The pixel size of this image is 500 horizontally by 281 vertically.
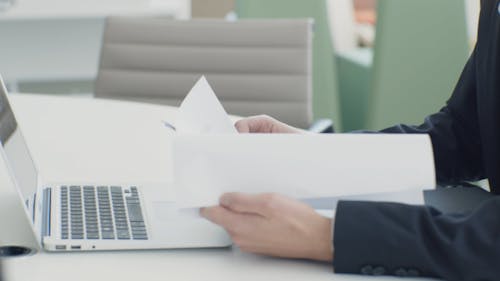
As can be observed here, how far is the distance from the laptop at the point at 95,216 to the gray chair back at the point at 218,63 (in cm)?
106

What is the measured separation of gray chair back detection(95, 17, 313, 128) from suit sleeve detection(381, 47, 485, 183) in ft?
2.55

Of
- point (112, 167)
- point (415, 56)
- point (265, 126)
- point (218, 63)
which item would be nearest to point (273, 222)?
point (265, 126)

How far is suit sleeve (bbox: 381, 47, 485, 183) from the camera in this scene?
1.65 metres

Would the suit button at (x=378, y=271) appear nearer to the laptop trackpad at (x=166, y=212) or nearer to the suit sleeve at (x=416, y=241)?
the suit sleeve at (x=416, y=241)

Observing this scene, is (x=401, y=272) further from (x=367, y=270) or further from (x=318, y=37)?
(x=318, y=37)

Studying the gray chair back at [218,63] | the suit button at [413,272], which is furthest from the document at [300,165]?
the gray chair back at [218,63]

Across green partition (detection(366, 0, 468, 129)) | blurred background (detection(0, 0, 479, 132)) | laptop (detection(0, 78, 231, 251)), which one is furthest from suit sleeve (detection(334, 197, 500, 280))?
green partition (detection(366, 0, 468, 129))

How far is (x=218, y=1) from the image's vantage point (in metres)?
4.41

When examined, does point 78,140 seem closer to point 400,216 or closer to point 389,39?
point 400,216

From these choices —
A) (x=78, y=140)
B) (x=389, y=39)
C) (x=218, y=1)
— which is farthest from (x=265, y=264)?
(x=218, y=1)

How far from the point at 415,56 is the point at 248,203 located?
2206 mm

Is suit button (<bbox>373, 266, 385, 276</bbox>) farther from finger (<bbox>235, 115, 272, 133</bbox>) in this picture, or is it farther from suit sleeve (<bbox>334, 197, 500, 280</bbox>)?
finger (<bbox>235, 115, 272, 133</bbox>)

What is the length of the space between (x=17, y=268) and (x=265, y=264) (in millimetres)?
338

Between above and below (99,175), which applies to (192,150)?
above
